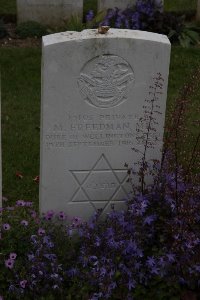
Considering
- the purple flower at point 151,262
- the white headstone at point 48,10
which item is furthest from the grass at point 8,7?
the purple flower at point 151,262

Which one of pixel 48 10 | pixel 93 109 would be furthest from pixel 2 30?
pixel 93 109

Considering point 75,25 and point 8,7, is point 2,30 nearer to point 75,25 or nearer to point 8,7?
point 75,25

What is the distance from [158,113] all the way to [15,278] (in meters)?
1.52

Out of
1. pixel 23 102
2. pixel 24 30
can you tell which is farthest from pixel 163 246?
pixel 24 30

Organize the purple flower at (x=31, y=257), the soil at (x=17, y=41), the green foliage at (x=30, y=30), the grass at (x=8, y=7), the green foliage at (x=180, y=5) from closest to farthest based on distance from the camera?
1. the purple flower at (x=31, y=257)
2. the soil at (x=17, y=41)
3. the green foliage at (x=30, y=30)
4. the grass at (x=8, y=7)
5. the green foliage at (x=180, y=5)

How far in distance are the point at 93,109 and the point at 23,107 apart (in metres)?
3.00

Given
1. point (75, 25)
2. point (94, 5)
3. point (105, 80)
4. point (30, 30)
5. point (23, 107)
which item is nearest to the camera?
point (105, 80)

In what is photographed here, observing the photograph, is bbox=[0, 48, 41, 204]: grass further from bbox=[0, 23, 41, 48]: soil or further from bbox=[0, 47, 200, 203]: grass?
bbox=[0, 23, 41, 48]: soil

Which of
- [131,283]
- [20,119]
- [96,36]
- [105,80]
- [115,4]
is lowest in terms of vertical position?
[20,119]

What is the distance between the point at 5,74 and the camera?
28.2 ft

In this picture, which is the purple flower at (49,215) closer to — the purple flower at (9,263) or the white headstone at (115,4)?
the purple flower at (9,263)

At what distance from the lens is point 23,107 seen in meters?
7.80

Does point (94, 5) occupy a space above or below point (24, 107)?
above

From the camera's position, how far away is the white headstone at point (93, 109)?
4758mm
